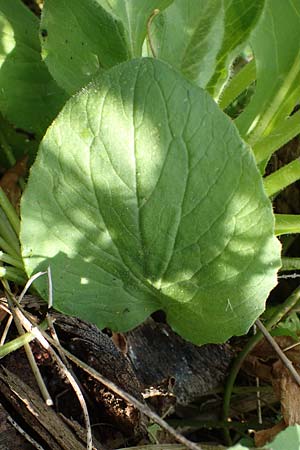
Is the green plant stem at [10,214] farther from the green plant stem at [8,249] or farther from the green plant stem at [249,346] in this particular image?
the green plant stem at [249,346]

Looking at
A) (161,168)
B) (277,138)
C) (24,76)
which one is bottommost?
(277,138)

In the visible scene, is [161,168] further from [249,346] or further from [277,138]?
[249,346]

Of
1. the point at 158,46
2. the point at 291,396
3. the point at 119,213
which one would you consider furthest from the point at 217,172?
the point at 291,396

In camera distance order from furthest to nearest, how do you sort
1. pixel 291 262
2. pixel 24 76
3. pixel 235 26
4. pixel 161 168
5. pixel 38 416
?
pixel 24 76, pixel 291 262, pixel 235 26, pixel 38 416, pixel 161 168

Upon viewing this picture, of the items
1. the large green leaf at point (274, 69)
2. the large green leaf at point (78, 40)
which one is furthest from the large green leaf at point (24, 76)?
the large green leaf at point (274, 69)

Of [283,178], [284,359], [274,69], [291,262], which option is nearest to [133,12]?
[274,69]

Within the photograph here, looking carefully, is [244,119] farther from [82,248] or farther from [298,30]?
[82,248]

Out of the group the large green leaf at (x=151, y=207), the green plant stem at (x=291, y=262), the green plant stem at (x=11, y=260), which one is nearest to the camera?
the large green leaf at (x=151, y=207)
